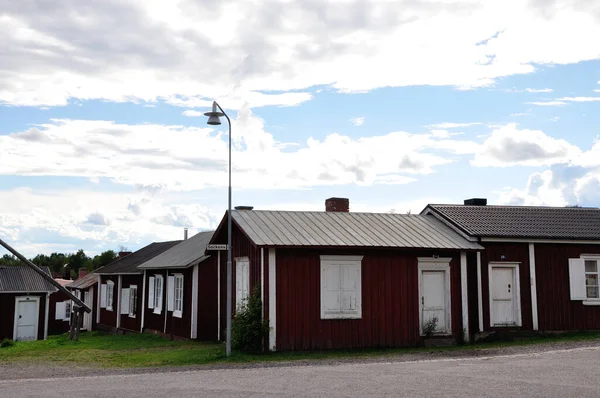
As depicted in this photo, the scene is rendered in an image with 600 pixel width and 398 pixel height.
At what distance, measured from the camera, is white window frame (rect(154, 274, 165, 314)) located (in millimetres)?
26656

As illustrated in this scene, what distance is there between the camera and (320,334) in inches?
682

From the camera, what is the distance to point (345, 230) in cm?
1911

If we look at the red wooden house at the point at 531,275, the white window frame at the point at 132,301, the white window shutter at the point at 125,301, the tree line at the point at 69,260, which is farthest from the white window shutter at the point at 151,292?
the tree line at the point at 69,260

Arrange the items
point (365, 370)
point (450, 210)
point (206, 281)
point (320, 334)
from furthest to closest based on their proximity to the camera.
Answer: point (206, 281) → point (450, 210) → point (320, 334) → point (365, 370)

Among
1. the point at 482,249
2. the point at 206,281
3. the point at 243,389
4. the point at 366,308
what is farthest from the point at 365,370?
the point at 206,281

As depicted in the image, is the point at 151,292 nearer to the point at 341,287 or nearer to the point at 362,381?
the point at 341,287

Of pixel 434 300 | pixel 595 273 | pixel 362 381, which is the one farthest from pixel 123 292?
pixel 362 381

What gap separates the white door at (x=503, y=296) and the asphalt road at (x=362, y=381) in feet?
17.2

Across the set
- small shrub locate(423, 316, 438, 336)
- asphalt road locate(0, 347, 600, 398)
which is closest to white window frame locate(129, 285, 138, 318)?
small shrub locate(423, 316, 438, 336)

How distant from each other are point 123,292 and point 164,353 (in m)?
14.4

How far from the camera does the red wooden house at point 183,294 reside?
914 inches

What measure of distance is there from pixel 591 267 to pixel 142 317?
701 inches

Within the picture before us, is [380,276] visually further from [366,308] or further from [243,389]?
[243,389]

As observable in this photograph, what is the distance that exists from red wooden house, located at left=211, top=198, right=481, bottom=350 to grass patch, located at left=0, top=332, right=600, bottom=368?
23.6 inches
